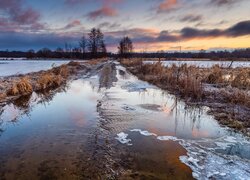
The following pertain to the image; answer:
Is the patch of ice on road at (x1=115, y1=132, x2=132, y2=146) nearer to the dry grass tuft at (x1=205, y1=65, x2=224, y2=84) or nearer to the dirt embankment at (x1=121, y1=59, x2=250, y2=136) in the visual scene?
the dirt embankment at (x1=121, y1=59, x2=250, y2=136)

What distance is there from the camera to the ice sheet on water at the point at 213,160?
4.24m

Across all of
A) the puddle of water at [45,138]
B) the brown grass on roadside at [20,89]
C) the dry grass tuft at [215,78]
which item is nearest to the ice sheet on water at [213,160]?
the puddle of water at [45,138]

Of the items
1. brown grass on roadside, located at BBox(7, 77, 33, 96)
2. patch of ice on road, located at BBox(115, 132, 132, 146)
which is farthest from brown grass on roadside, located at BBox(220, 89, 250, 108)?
brown grass on roadside, located at BBox(7, 77, 33, 96)

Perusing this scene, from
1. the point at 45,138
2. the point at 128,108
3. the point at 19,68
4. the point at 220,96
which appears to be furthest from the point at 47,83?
the point at 19,68

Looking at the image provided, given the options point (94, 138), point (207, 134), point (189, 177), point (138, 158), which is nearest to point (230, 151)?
point (207, 134)

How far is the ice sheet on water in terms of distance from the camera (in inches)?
167

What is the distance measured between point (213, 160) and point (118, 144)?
213cm

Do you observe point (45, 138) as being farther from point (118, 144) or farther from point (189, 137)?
point (189, 137)

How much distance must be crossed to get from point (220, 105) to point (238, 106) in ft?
2.18

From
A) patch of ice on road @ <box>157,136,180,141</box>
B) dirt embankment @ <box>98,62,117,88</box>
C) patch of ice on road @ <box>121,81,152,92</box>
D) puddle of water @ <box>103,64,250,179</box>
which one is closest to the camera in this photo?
puddle of water @ <box>103,64,250,179</box>

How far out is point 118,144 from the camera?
559 centimetres

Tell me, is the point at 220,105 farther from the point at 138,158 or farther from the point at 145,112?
the point at 138,158

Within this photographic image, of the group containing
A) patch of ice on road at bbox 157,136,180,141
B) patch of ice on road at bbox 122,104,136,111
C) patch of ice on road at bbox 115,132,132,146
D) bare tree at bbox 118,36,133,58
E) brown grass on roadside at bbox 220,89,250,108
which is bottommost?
patch of ice on road at bbox 157,136,180,141

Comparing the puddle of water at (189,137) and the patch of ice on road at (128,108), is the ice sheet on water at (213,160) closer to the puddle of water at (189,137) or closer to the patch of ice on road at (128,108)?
the puddle of water at (189,137)
